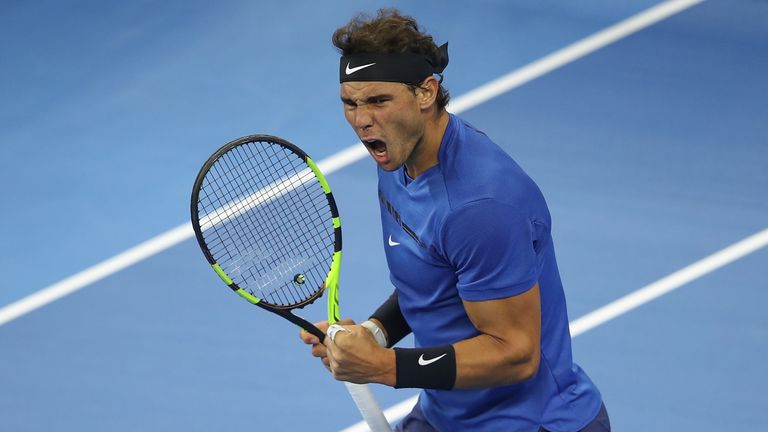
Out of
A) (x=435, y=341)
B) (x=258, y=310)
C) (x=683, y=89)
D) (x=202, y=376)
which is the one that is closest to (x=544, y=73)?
(x=683, y=89)

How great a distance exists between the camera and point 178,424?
5250 millimetres

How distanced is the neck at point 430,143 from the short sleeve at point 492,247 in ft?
0.71

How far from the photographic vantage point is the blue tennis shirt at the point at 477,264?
3002mm

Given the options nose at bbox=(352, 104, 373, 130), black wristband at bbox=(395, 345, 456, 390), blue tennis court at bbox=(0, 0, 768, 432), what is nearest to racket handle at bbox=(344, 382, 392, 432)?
black wristband at bbox=(395, 345, 456, 390)

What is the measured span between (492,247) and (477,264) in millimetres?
64

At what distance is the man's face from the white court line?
319 cm

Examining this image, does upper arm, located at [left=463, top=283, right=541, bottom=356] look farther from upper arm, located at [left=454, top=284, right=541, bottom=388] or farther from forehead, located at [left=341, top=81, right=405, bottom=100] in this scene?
forehead, located at [left=341, top=81, right=405, bottom=100]

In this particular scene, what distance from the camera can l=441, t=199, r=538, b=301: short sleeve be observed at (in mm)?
2980

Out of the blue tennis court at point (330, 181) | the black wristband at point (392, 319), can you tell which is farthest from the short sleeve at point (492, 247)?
the blue tennis court at point (330, 181)

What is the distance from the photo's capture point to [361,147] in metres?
6.65

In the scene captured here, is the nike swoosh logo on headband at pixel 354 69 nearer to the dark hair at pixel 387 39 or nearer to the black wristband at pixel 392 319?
the dark hair at pixel 387 39

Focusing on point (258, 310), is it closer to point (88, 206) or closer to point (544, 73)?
point (88, 206)

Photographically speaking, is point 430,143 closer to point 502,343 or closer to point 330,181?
point 502,343

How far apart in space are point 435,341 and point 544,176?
10.3 feet
